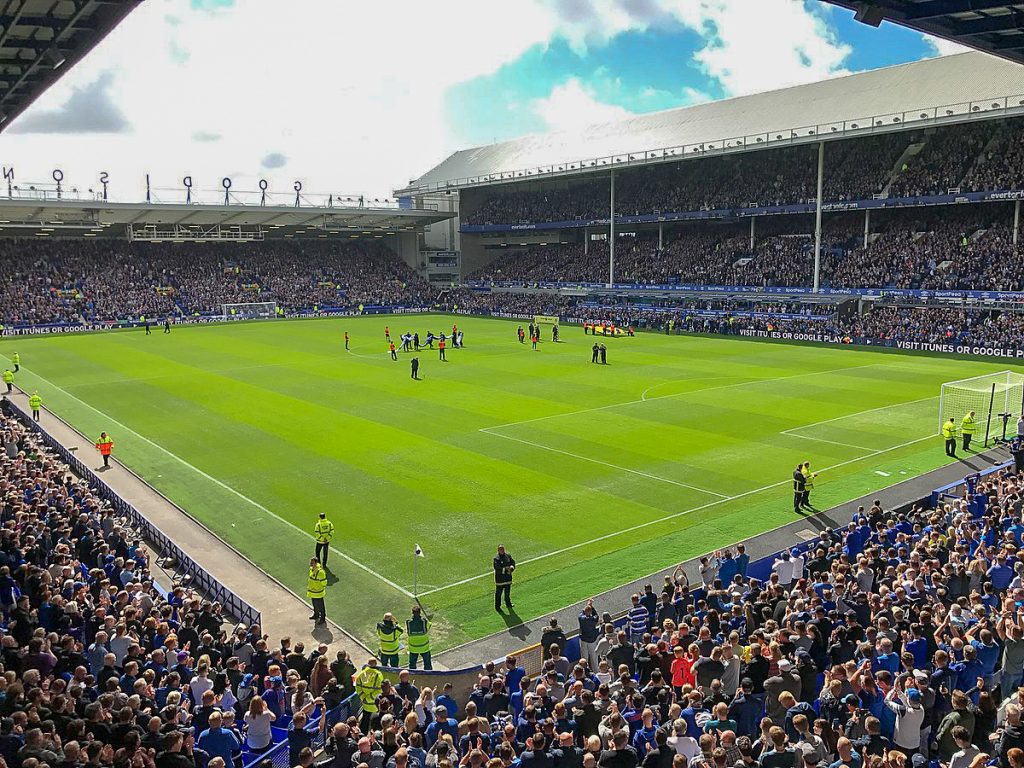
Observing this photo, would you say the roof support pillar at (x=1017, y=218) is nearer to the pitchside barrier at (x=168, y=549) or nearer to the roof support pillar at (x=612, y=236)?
the roof support pillar at (x=612, y=236)

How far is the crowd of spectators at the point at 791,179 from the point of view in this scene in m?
61.6

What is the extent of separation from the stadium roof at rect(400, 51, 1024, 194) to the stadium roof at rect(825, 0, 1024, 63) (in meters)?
40.4

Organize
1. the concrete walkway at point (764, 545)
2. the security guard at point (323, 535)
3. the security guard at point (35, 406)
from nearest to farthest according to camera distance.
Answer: the concrete walkway at point (764, 545) < the security guard at point (323, 535) < the security guard at point (35, 406)

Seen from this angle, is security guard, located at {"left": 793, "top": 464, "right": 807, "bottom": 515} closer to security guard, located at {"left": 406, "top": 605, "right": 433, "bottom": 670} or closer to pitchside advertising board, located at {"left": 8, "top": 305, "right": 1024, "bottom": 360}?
security guard, located at {"left": 406, "top": 605, "right": 433, "bottom": 670}

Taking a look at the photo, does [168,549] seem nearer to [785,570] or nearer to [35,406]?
[785,570]

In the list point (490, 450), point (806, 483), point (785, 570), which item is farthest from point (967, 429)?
point (490, 450)

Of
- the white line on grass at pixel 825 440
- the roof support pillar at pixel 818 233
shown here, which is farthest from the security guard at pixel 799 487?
the roof support pillar at pixel 818 233

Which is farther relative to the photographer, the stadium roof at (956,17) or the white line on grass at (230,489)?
the white line on grass at (230,489)

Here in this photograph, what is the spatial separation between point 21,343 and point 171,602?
5433cm

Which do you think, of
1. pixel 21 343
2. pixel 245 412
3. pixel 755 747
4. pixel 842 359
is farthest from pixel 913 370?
pixel 21 343

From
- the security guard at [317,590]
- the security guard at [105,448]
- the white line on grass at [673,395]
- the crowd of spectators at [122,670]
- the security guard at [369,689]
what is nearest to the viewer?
the crowd of spectators at [122,670]

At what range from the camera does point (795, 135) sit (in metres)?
67.7

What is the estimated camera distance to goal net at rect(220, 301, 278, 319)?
80.9m

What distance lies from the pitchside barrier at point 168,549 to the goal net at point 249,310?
182 ft
